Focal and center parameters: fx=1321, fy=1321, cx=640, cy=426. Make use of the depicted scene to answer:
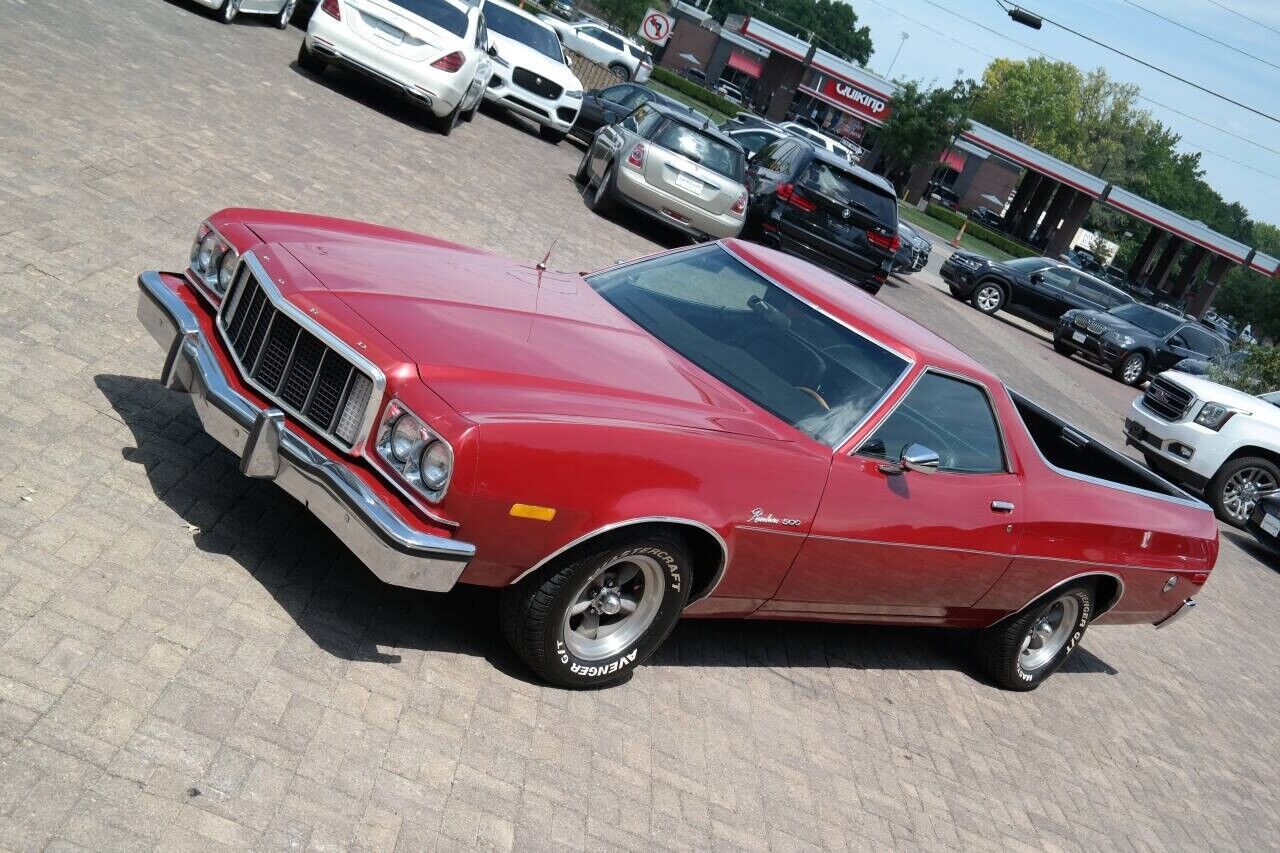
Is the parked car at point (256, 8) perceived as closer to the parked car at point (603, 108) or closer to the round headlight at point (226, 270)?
the parked car at point (603, 108)

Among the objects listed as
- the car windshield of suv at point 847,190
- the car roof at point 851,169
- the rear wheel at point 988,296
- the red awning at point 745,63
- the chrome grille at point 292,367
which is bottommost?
the rear wheel at point 988,296

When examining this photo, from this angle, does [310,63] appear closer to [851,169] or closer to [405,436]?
[851,169]

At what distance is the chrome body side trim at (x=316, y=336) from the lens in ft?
14.7

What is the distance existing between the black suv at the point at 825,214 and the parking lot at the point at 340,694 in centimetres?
905

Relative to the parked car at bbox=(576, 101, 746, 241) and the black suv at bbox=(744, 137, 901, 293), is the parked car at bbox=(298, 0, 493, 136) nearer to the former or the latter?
the parked car at bbox=(576, 101, 746, 241)

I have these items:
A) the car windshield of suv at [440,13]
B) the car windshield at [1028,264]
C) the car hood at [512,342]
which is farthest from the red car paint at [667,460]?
the car windshield at [1028,264]

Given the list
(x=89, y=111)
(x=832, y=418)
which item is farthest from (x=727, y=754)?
(x=89, y=111)

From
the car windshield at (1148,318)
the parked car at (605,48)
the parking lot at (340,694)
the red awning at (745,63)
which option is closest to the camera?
the parking lot at (340,694)

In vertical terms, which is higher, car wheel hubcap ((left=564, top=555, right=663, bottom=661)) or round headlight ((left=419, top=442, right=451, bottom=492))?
round headlight ((left=419, top=442, right=451, bottom=492))

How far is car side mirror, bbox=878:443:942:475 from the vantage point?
18.3 feet

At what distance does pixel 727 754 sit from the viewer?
5180 mm

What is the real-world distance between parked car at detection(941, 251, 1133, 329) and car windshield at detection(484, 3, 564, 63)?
439 inches

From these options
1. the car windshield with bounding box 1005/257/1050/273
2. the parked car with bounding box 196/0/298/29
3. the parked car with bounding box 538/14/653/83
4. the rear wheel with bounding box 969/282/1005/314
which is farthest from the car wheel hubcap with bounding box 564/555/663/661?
the parked car with bounding box 538/14/653/83

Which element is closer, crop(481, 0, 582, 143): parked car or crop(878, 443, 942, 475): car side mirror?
crop(878, 443, 942, 475): car side mirror
